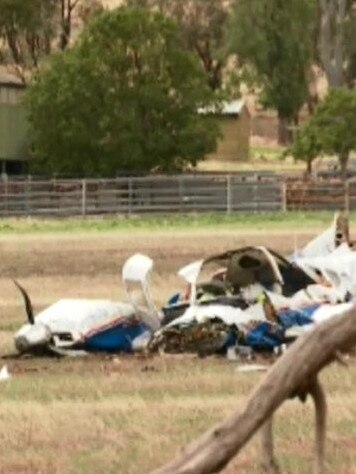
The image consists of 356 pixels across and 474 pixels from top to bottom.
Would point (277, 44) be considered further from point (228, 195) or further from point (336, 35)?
point (228, 195)

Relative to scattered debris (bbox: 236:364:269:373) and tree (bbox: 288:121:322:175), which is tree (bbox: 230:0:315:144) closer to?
tree (bbox: 288:121:322:175)

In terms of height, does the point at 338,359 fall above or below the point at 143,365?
above

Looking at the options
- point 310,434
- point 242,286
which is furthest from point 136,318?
point 310,434

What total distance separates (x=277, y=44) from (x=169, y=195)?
33.6m

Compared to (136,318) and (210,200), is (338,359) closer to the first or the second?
(136,318)

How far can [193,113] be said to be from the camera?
71500mm

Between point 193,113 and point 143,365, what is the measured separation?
53.3 metres

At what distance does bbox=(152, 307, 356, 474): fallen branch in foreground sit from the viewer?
14.9 ft

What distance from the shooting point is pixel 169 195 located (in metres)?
68.4

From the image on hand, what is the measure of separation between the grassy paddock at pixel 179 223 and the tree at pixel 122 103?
5334mm

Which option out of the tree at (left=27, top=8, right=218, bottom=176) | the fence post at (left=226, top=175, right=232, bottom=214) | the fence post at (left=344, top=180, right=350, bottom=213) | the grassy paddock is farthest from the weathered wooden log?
the tree at (left=27, top=8, right=218, bottom=176)

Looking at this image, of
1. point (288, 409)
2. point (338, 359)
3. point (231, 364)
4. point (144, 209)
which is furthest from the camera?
point (144, 209)

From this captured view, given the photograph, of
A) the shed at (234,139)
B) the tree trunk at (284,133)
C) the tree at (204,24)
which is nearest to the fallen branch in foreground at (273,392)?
the shed at (234,139)

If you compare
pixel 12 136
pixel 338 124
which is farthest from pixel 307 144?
pixel 12 136
